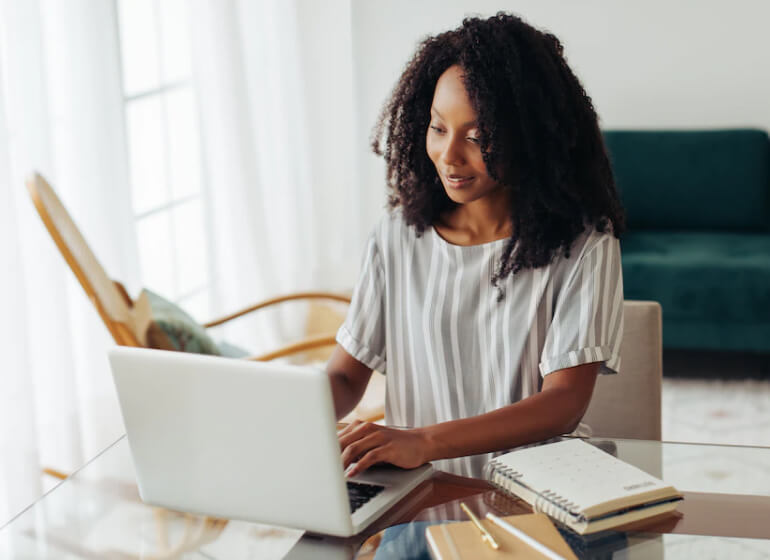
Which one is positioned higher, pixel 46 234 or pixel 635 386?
pixel 46 234

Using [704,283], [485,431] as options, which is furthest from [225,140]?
[485,431]

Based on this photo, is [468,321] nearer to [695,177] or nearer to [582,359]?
[582,359]

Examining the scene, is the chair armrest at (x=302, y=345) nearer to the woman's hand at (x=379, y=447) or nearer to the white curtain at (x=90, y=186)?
the white curtain at (x=90, y=186)

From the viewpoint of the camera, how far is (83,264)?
1.91 m

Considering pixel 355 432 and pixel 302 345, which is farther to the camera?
pixel 302 345

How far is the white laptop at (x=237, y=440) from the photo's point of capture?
997 mm

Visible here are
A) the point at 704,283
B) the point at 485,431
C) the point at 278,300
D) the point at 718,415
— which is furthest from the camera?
the point at 704,283

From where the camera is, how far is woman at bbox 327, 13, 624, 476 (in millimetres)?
1376

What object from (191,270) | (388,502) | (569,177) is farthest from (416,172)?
(191,270)

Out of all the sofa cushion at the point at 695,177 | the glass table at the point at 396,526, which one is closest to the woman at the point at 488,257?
the glass table at the point at 396,526

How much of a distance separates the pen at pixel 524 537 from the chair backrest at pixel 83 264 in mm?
1073

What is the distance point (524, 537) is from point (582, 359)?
0.40 m

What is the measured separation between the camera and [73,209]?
8.00ft

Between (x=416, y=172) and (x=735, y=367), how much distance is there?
235 centimetres
